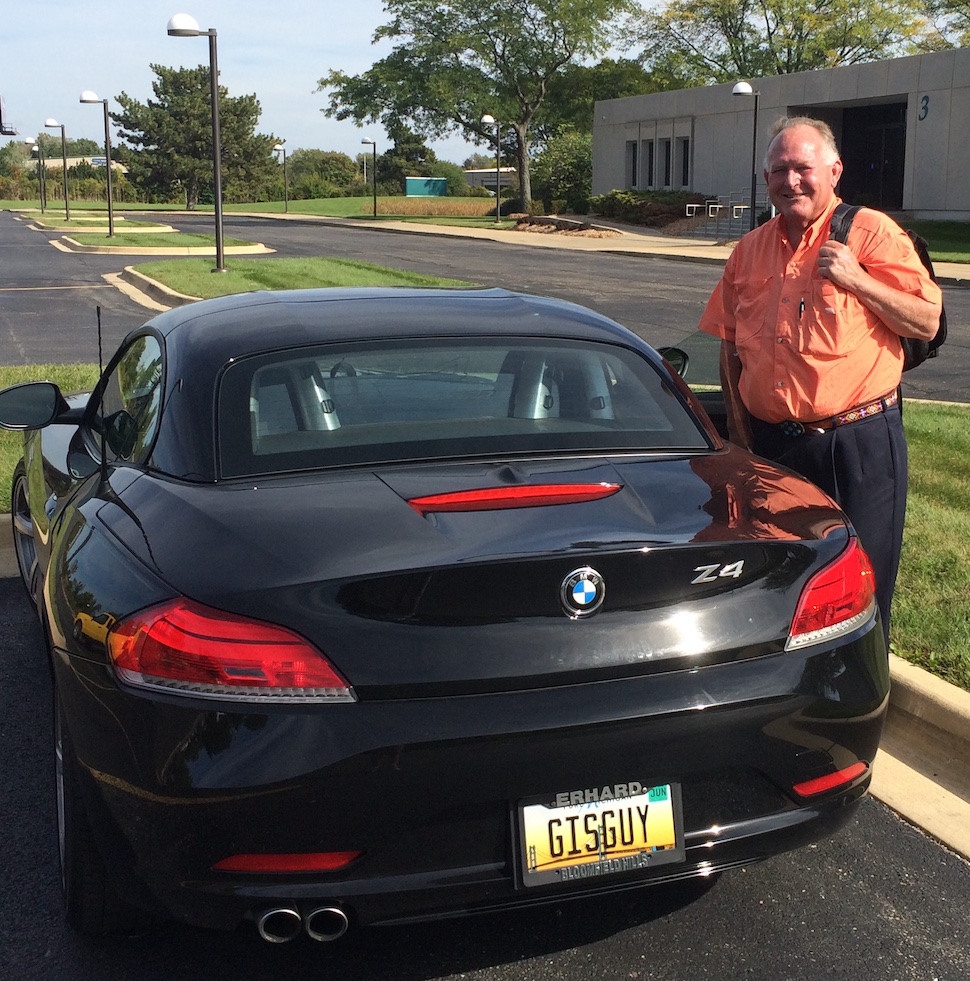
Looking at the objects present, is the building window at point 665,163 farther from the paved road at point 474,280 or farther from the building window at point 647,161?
the paved road at point 474,280

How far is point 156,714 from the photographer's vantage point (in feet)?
7.93

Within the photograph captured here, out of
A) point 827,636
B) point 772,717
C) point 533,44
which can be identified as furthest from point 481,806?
point 533,44

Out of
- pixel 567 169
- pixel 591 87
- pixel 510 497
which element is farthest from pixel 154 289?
pixel 591 87

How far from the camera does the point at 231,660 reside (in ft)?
7.82

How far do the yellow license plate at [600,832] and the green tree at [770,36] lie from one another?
6033 cm

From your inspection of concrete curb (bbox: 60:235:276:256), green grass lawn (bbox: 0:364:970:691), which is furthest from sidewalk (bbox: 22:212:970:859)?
concrete curb (bbox: 60:235:276:256)

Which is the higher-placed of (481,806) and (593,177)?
(593,177)

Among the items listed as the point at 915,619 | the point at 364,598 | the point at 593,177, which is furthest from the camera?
the point at 593,177

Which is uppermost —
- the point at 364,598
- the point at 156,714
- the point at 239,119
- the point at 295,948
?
the point at 239,119

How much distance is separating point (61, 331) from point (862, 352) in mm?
13859

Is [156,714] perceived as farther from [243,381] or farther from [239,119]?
[239,119]

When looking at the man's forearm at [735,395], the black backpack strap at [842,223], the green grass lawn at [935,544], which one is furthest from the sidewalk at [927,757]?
the black backpack strap at [842,223]

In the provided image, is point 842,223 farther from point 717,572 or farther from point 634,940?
point 634,940

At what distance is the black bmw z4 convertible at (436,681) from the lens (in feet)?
7.78
